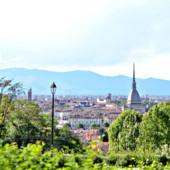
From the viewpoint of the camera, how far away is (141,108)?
425 ft

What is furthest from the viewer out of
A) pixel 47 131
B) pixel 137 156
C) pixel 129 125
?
pixel 47 131

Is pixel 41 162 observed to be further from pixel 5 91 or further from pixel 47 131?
pixel 47 131

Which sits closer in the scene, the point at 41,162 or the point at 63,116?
the point at 41,162

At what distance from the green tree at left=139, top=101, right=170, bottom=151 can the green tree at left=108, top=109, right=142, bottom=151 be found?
1.05m

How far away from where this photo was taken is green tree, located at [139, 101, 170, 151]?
52.1 feet

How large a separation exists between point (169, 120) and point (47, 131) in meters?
8.51

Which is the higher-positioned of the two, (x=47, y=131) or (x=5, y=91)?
(x=5, y=91)

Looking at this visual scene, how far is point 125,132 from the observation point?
18.2 m

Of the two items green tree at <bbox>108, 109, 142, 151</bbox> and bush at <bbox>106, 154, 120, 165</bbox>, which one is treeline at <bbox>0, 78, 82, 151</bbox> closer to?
green tree at <bbox>108, 109, 142, 151</bbox>

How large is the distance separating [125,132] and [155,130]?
246cm

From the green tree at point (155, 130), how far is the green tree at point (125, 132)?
1.05 meters

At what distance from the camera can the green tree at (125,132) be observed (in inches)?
693

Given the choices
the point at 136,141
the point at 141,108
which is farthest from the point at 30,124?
the point at 141,108

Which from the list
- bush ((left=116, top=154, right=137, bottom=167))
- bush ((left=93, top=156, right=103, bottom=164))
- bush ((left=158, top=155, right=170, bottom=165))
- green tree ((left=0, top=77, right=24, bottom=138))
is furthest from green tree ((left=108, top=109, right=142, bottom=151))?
bush ((left=93, top=156, right=103, bottom=164))
